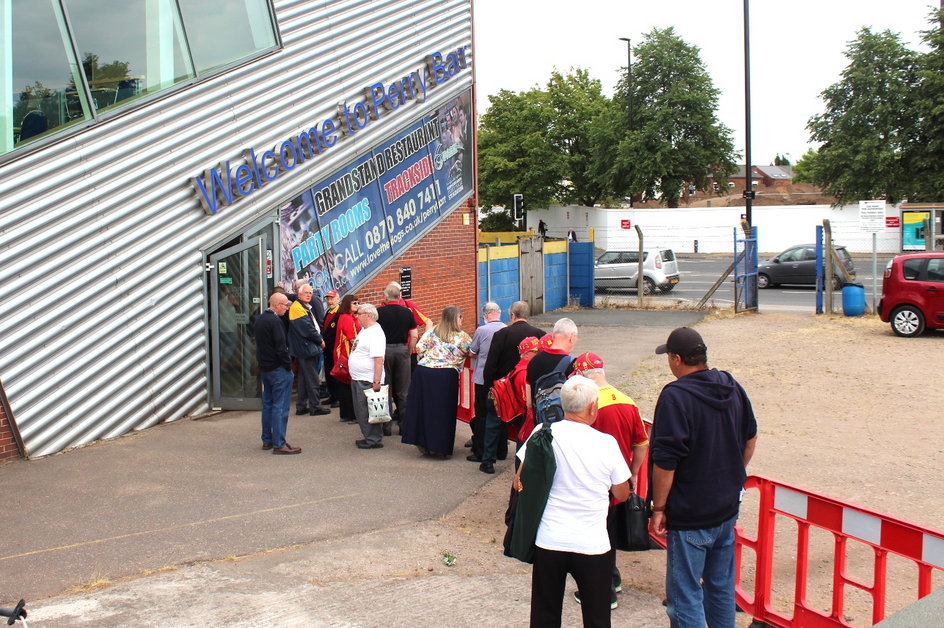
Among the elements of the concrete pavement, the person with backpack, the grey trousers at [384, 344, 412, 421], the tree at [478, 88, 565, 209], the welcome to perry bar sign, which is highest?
the tree at [478, 88, 565, 209]

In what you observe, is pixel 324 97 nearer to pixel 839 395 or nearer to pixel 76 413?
pixel 76 413

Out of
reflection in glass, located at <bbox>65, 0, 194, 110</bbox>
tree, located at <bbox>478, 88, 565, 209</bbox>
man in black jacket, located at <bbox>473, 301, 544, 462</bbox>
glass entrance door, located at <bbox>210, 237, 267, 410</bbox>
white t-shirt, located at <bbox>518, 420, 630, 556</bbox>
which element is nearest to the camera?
white t-shirt, located at <bbox>518, 420, 630, 556</bbox>

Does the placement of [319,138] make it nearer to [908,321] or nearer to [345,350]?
[345,350]

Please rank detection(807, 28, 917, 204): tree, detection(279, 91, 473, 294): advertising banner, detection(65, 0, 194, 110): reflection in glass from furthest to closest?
detection(807, 28, 917, 204): tree, detection(279, 91, 473, 294): advertising banner, detection(65, 0, 194, 110): reflection in glass

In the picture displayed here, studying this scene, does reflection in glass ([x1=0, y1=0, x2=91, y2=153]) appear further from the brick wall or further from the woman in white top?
the woman in white top

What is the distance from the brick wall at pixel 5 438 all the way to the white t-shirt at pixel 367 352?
336 cm

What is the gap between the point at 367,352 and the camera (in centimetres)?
952

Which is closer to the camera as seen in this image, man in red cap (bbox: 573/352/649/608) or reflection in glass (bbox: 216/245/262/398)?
man in red cap (bbox: 573/352/649/608)

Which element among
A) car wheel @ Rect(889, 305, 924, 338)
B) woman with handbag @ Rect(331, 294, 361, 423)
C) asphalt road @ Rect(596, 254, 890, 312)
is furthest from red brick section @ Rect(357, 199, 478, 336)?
asphalt road @ Rect(596, 254, 890, 312)

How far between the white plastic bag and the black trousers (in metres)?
5.27

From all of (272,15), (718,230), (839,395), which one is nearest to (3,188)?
(272,15)

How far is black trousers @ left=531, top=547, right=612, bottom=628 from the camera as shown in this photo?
4.31 meters

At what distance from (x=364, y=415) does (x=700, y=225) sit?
1678 inches

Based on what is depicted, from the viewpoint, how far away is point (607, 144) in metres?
50.5
